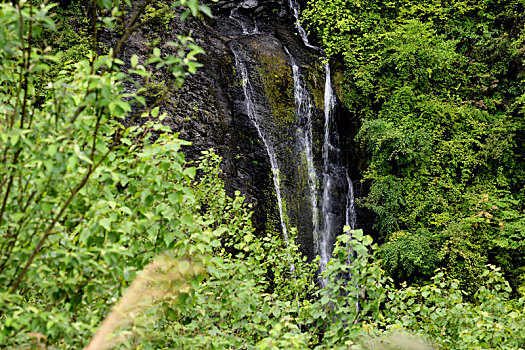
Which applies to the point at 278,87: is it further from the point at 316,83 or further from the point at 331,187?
the point at 331,187

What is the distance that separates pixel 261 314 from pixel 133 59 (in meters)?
1.98

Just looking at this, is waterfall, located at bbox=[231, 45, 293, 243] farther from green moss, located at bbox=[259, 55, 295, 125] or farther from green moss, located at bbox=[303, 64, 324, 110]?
green moss, located at bbox=[303, 64, 324, 110]

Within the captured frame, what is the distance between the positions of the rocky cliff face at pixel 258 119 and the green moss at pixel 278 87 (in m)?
0.02

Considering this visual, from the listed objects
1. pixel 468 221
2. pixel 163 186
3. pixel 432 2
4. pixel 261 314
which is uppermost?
pixel 432 2

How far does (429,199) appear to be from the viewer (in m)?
8.58

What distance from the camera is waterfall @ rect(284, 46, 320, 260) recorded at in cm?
867

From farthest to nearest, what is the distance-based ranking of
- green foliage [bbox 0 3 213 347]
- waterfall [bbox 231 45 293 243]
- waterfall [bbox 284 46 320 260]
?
waterfall [bbox 284 46 320 260]
waterfall [bbox 231 45 293 243]
green foliage [bbox 0 3 213 347]

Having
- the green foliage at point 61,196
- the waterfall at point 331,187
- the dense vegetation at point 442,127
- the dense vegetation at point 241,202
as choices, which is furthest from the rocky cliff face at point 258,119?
the green foliage at point 61,196

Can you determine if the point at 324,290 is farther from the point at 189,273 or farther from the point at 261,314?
the point at 189,273

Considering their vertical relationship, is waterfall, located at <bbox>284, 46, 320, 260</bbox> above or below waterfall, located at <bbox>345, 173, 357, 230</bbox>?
above

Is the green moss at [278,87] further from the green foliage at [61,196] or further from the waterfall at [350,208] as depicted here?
the green foliage at [61,196]

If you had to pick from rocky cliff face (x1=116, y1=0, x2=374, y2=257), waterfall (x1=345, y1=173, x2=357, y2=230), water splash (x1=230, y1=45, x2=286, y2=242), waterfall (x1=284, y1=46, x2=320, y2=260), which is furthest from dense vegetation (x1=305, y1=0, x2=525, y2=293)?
water splash (x1=230, y1=45, x2=286, y2=242)

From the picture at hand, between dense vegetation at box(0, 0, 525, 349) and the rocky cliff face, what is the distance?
566 mm

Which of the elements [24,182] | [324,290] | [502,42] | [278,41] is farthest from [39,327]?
[502,42]
